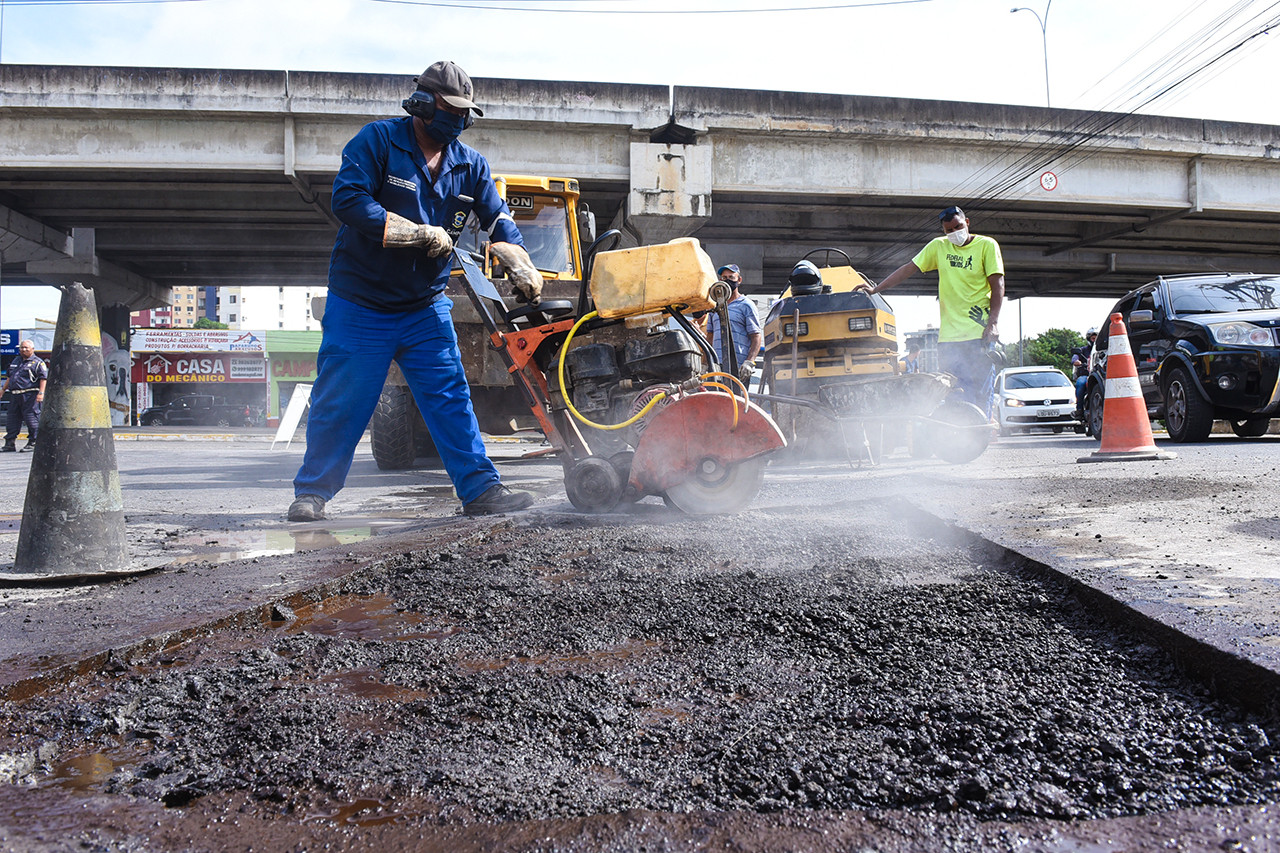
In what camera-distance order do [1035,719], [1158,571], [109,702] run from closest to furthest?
[1035,719], [109,702], [1158,571]

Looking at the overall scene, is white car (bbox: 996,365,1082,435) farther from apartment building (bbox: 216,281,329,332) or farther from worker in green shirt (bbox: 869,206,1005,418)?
apartment building (bbox: 216,281,329,332)

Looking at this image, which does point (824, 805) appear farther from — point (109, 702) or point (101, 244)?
point (101, 244)

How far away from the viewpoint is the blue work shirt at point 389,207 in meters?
3.95

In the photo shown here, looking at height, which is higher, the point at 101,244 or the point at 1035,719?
the point at 101,244

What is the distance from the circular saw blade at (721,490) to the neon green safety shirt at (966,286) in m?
3.56

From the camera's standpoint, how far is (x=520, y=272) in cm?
421

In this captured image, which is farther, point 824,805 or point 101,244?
point 101,244

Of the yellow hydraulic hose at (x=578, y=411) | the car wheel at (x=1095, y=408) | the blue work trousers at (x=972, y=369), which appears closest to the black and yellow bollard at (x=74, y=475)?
the yellow hydraulic hose at (x=578, y=411)

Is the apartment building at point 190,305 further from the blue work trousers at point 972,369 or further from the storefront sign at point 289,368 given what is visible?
the blue work trousers at point 972,369

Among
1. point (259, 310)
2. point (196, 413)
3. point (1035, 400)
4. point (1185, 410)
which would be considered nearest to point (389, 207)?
point (1185, 410)

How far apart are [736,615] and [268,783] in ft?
4.03

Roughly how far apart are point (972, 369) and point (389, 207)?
185 inches

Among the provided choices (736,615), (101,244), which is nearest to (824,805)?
(736,615)

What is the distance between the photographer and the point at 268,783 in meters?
1.29
